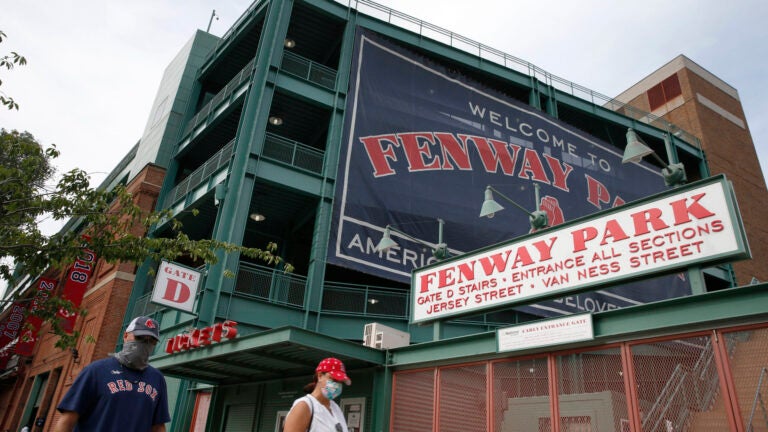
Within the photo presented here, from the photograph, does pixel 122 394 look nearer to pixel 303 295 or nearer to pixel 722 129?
pixel 303 295

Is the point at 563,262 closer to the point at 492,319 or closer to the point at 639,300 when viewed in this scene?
the point at 492,319

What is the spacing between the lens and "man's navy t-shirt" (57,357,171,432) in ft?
11.7

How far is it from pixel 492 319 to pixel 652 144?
19781 mm

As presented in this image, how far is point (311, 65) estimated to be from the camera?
21516 mm

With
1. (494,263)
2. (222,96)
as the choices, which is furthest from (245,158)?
(494,263)

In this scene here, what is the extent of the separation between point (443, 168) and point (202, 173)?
10.0 m

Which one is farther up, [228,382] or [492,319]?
[492,319]

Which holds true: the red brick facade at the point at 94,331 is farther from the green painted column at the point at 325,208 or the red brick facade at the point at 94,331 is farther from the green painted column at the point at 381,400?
the green painted column at the point at 381,400

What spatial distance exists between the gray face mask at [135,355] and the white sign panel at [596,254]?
7115 mm

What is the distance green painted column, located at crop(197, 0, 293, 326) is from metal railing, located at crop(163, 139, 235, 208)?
890 mm

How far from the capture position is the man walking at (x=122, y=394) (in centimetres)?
356

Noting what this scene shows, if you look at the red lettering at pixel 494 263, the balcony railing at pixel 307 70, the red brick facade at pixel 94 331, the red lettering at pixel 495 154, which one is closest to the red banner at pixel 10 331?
the red brick facade at pixel 94 331

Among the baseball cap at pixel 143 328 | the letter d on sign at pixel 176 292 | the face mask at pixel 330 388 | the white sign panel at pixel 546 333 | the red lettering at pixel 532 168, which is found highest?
the red lettering at pixel 532 168

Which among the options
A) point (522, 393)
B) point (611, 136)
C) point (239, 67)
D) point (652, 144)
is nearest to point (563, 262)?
point (522, 393)
